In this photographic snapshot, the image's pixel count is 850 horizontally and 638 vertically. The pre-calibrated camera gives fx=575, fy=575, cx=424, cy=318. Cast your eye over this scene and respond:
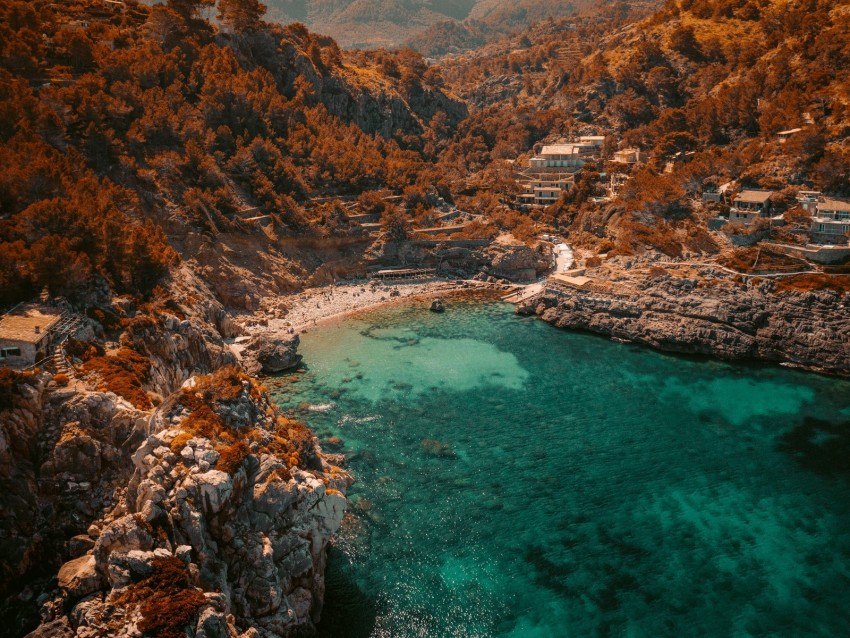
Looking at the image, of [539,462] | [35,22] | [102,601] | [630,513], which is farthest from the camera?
[35,22]

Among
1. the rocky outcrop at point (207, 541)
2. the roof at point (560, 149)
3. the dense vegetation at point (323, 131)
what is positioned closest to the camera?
the rocky outcrop at point (207, 541)

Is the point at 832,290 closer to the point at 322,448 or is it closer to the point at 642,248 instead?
the point at 642,248

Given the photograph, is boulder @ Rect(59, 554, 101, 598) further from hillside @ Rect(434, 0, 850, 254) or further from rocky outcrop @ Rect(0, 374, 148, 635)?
hillside @ Rect(434, 0, 850, 254)

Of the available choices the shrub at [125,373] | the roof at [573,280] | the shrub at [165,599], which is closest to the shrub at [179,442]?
the shrub at [165,599]

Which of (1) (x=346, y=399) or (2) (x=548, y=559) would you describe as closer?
(2) (x=548, y=559)

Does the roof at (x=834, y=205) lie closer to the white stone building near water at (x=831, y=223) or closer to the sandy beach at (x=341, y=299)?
the white stone building near water at (x=831, y=223)

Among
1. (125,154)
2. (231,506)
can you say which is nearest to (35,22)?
(125,154)

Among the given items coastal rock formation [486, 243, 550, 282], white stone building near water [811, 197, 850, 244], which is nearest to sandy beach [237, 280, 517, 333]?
coastal rock formation [486, 243, 550, 282]
